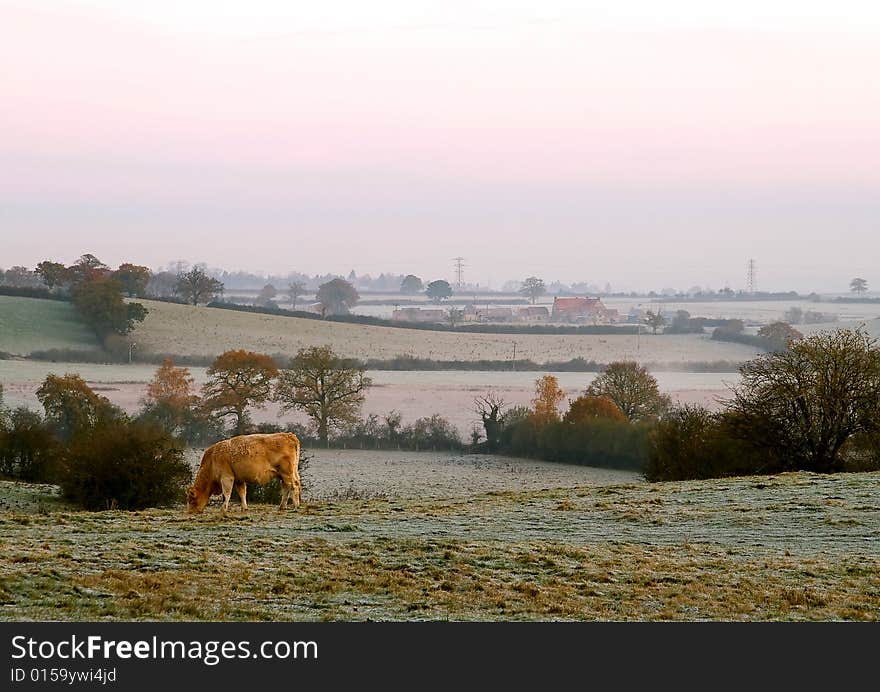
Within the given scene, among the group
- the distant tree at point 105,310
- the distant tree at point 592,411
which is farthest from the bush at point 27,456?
the distant tree at point 105,310

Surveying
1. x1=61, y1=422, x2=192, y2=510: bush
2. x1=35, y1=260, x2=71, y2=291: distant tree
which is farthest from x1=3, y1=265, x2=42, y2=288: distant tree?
x1=61, y1=422, x2=192, y2=510: bush

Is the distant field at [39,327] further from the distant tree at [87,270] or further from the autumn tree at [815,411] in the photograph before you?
the autumn tree at [815,411]

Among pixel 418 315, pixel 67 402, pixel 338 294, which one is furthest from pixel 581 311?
pixel 67 402

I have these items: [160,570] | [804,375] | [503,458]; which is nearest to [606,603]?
[160,570]

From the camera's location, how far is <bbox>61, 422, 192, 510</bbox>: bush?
40656 mm

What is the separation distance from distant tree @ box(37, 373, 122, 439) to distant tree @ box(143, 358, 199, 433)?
440 cm

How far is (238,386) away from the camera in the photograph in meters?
87.0

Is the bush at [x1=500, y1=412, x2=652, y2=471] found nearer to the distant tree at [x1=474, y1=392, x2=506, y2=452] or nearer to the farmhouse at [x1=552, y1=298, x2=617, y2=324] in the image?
the distant tree at [x1=474, y1=392, x2=506, y2=452]

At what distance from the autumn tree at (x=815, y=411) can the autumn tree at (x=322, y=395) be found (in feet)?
137

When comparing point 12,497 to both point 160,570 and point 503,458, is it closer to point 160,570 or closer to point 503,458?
point 160,570

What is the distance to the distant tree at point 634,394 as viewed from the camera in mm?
87750

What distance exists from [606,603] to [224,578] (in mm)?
6195

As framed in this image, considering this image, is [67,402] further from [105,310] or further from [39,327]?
[105,310]

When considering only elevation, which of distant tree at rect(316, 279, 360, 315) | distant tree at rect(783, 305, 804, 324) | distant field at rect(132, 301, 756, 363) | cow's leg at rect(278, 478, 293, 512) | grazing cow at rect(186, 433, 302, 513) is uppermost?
distant tree at rect(316, 279, 360, 315)
